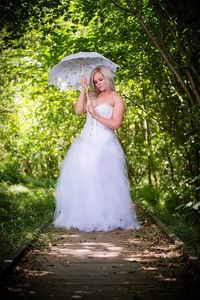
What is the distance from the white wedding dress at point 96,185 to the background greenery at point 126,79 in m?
0.75

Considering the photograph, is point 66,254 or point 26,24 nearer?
point 66,254

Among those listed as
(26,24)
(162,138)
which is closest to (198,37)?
(26,24)

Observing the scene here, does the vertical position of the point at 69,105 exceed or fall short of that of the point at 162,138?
it exceeds it

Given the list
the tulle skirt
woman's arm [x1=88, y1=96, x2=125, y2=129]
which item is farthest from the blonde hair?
the tulle skirt

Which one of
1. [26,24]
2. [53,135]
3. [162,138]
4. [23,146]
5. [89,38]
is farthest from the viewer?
[23,146]

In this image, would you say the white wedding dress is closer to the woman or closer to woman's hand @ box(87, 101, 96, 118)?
the woman

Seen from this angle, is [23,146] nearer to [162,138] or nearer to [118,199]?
[162,138]

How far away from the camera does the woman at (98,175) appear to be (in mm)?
7004

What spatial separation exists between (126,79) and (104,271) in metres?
6.68

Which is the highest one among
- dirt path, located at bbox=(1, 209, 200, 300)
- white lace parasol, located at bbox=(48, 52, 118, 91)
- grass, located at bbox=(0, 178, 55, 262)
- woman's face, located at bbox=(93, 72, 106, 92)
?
white lace parasol, located at bbox=(48, 52, 118, 91)

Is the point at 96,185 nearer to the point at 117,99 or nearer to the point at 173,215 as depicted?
the point at 117,99

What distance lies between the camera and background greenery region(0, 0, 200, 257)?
6.84 metres

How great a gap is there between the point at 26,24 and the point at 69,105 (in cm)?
863

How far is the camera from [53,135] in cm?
1856
